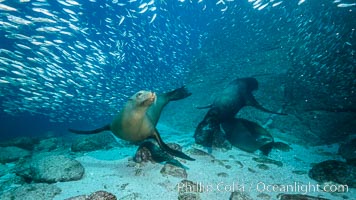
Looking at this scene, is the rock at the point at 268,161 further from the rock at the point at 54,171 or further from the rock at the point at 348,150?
the rock at the point at 54,171

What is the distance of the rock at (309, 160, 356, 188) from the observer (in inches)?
188

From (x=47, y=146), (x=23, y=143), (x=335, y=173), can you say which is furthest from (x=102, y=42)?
(x=335, y=173)

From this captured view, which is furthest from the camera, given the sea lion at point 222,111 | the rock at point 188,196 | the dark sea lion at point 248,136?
the sea lion at point 222,111

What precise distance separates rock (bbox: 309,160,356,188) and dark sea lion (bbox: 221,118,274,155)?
163 cm

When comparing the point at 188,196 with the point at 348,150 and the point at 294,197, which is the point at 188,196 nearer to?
the point at 294,197

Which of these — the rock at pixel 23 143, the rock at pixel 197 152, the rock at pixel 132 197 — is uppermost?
the rock at pixel 197 152

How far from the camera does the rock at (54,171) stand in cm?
441

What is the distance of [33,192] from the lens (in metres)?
3.89

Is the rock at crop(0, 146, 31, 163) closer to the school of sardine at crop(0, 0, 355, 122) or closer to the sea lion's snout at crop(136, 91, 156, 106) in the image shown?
the school of sardine at crop(0, 0, 355, 122)

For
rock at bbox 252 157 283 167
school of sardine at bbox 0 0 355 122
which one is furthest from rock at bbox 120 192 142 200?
school of sardine at bbox 0 0 355 122

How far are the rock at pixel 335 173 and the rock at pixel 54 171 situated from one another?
560 centimetres

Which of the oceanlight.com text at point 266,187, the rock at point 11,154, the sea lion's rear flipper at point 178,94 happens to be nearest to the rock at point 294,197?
the oceanlight.com text at point 266,187

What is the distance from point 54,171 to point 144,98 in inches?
105

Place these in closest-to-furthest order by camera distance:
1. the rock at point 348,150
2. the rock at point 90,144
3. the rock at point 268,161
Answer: the rock at point 268,161, the rock at point 348,150, the rock at point 90,144
